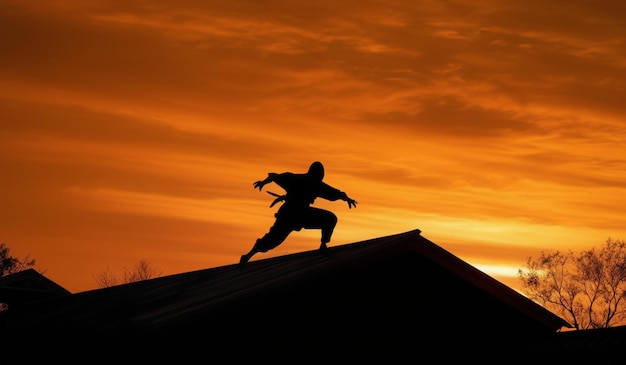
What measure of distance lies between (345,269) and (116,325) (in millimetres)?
4089

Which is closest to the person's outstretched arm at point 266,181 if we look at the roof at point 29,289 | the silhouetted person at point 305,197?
the silhouetted person at point 305,197

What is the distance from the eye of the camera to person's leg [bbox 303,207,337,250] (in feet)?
57.7

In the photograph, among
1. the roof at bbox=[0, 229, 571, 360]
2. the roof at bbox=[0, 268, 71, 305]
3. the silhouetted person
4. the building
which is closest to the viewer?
the building

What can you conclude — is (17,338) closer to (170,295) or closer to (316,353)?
(170,295)

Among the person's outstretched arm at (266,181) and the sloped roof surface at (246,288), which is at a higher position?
the person's outstretched arm at (266,181)

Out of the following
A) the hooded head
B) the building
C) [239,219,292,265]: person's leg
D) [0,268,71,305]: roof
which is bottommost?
the building

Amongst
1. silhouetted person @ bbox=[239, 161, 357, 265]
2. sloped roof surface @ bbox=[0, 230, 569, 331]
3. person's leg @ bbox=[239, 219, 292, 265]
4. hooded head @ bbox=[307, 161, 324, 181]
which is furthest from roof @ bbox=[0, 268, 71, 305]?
hooded head @ bbox=[307, 161, 324, 181]

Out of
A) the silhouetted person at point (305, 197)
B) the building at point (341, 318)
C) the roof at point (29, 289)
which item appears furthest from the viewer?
the roof at point (29, 289)

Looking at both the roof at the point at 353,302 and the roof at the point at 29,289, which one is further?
the roof at the point at 29,289

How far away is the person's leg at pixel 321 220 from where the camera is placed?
17594 millimetres

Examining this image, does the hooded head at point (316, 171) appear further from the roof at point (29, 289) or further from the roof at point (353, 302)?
the roof at point (29, 289)

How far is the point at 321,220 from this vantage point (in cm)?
1767

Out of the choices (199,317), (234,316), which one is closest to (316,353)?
(234,316)

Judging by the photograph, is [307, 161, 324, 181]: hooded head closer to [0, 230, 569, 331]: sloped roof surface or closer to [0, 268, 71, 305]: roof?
[0, 230, 569, 331]: sloped roof surface
